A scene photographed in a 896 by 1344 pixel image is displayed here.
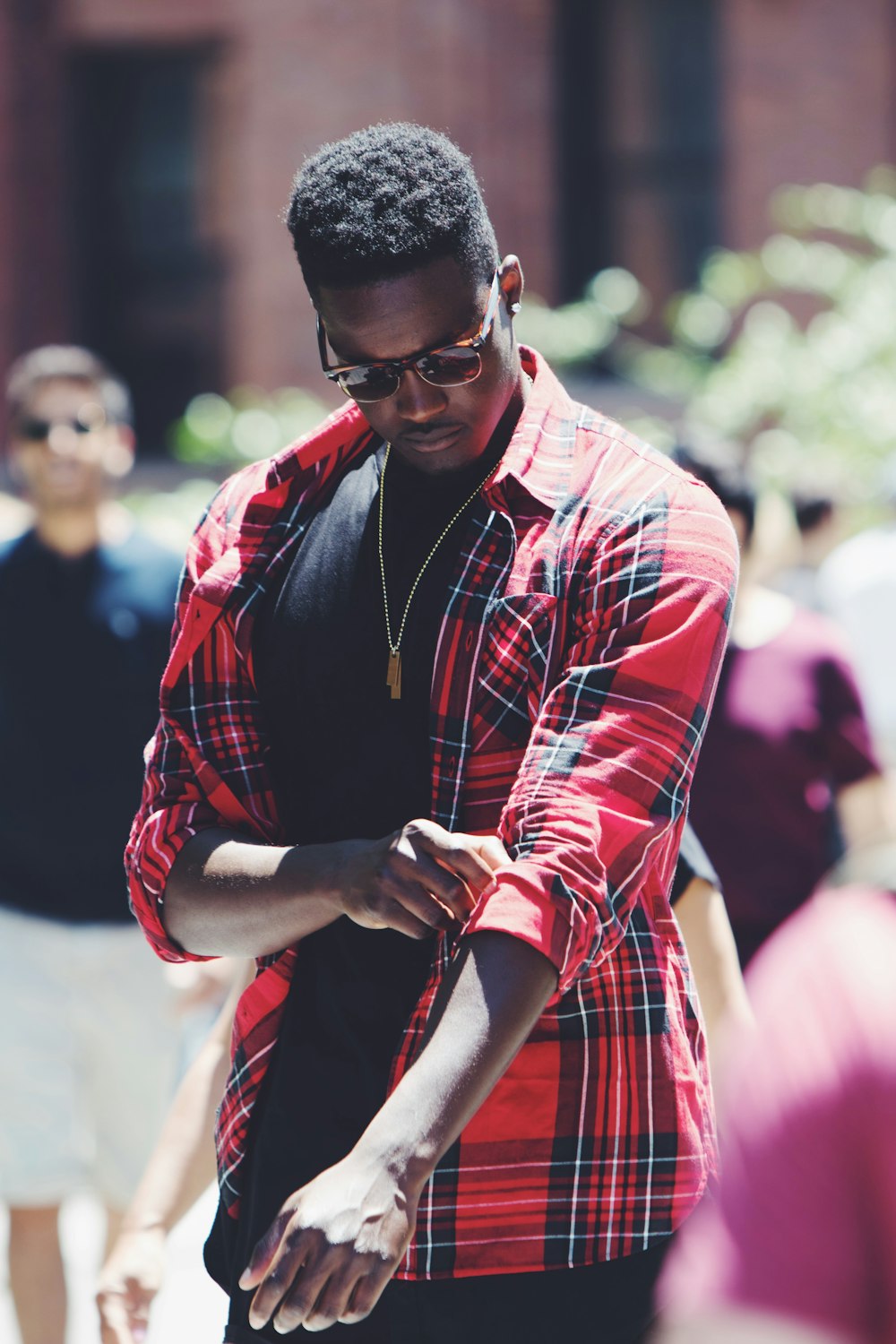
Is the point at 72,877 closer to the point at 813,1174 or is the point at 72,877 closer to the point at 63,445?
the point at 63,445

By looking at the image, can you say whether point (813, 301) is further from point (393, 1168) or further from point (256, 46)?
point (393, 1168)

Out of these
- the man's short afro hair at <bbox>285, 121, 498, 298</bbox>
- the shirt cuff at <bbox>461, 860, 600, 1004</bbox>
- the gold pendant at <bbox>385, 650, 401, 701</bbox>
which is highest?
the man's short afro hair at <bbox>285, 121, 498, 298</bbox>

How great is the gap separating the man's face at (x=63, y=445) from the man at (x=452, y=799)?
8.57 ft

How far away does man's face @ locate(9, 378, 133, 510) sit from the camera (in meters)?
4.73

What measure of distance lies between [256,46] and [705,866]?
9494mm

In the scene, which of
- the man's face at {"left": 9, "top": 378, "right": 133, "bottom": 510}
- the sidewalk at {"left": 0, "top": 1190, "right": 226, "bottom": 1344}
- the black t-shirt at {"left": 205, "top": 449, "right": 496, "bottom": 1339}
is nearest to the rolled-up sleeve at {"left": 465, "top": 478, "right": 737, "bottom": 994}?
the black t-shirt at {"left": 205, "top": 449, "right": 496, "bottom": 1339}

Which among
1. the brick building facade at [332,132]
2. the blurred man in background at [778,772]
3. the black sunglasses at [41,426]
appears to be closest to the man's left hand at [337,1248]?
the blurred man in background at [778,772]

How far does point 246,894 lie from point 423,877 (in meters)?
0.26

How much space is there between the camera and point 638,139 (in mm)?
11711

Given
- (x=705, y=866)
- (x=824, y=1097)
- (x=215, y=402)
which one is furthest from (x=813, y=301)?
(x=824, y=1097)

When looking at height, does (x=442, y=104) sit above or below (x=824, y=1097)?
below

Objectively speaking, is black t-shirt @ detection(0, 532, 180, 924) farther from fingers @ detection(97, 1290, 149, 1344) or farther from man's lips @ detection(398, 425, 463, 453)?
man's lips @ detection(398, 425, 463, 453)

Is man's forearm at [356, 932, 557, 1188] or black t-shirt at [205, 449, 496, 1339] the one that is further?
black t-shirt at [205, 449, 496, 1339]

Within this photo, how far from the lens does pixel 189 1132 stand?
2.57 m
